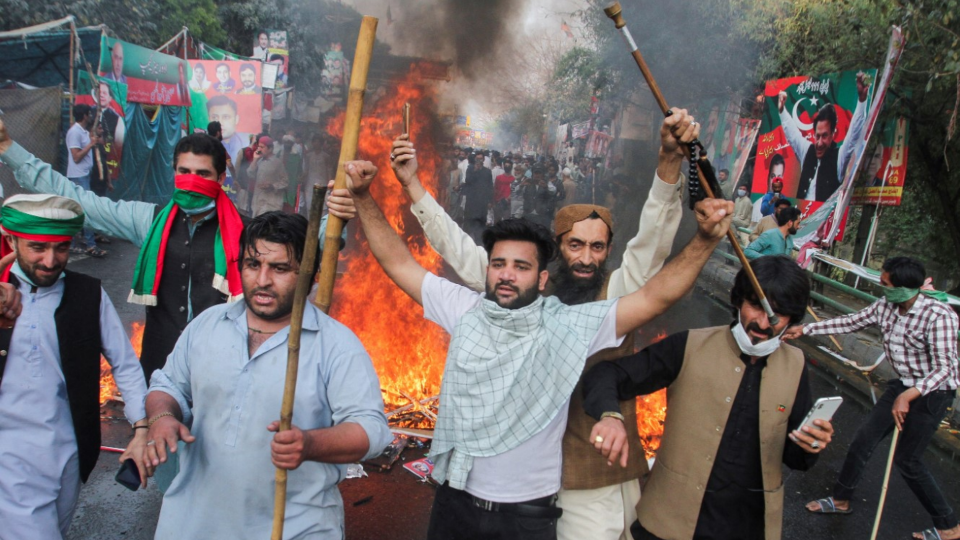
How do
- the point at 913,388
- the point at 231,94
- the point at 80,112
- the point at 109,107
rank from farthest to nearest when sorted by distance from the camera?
the point at 231,94, the point at 109,107, the point at 80,112, the point at 913,388

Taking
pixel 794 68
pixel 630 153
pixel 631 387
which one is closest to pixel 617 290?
pixel 631 387

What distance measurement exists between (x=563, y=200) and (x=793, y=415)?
15.5 metres

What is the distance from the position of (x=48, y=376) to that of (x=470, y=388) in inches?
63.6

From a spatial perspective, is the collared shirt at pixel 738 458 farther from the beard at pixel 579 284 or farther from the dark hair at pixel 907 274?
the dark hair at pixel 907 274

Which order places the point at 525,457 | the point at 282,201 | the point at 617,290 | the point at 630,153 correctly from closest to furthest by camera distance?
the point at 525,457
the point at 617,290
the point at 282,201
the point at 630,153

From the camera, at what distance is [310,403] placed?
2.13m

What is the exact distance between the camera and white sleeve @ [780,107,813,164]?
39.4 feet

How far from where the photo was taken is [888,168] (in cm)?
1083

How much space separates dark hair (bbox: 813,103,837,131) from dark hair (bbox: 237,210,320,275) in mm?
11272

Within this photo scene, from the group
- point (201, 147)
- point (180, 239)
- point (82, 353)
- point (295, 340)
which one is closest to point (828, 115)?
point (201, 147)

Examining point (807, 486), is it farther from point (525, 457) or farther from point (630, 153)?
point (630, 153)

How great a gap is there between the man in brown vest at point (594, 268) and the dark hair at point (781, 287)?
384 mm

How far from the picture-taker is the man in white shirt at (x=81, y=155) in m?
10.7

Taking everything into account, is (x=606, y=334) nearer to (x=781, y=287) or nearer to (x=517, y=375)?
(x=517, y=375)
